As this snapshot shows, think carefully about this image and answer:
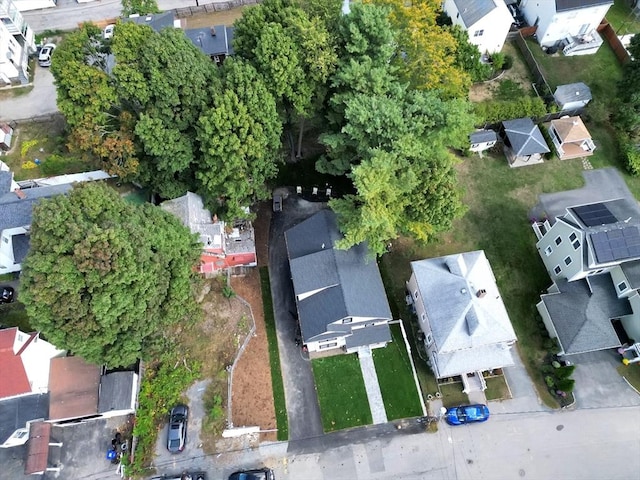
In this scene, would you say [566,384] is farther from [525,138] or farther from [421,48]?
[421,48]

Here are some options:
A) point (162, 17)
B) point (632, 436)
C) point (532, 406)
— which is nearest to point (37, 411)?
point (532, 406)

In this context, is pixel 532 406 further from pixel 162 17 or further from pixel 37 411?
pixel 162 17

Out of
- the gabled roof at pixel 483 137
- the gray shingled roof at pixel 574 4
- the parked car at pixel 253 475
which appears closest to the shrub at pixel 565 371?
the gabled roof at pixel 483 137

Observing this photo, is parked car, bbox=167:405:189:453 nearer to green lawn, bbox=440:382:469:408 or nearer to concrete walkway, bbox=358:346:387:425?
concrete walkway, bbox=358:346:387:425

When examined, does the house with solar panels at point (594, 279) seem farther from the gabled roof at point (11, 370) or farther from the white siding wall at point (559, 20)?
the gabled roof at point (11, 370)

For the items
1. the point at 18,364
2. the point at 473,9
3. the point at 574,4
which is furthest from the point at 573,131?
the point at 18,364
